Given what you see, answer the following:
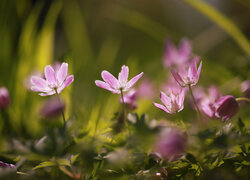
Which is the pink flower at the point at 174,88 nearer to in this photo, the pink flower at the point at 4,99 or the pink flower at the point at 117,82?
the pink flower at the point at 117,82

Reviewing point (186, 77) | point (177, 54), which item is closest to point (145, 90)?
point (177, 54)

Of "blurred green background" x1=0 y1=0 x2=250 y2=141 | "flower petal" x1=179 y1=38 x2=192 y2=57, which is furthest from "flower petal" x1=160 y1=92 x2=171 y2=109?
"flower petal" x1=179 y1=38 x2=192 y2=57

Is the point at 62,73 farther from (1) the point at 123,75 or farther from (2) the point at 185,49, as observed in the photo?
(2) the point at 185,49

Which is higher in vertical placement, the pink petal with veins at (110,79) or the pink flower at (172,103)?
the pink petal with veins at (110,79)

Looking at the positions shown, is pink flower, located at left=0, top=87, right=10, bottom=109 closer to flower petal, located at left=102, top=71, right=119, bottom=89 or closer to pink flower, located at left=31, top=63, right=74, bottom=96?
pink flower, located at left=31, top=63, right=74, bottom=96

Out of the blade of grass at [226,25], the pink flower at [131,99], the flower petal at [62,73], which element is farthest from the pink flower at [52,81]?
the blade of grass at [226,25]

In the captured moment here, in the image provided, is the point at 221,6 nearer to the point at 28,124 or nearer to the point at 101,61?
the point at 101,61

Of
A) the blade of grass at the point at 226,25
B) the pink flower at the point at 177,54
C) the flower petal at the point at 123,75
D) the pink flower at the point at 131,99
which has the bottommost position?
the pink flower at the point at 131,99

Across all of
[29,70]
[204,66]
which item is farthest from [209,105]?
[29,70]
